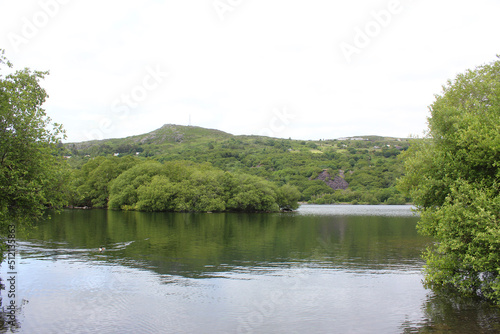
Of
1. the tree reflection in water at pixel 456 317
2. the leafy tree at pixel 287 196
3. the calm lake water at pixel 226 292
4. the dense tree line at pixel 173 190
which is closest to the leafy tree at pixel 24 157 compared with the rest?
the calm lake water at pixel 226 292

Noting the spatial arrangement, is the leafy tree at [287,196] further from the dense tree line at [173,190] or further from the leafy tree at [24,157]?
the leafy tree at [24,157]

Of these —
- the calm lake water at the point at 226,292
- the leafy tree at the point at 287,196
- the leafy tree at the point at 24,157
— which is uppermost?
the leafy tree at the point at 24,157

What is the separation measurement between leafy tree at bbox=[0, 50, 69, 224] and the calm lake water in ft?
23.3

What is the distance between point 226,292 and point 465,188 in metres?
18.7

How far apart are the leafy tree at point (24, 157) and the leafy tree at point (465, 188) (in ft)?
84.7

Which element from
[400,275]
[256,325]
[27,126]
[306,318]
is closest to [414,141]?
[400,275]

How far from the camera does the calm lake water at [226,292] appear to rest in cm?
2222

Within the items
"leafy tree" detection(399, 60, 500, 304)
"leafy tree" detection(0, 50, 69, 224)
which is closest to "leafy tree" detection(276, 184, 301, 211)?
"leafy tree" detection(399, 60, 500, 304)

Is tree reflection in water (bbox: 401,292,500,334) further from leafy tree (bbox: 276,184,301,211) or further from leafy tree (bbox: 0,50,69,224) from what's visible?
leafy tree (bbox: 276,184,301,211)

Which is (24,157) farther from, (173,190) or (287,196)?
(287,196)

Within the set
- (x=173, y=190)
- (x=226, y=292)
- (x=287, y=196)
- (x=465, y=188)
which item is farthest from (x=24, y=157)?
(x=287, y=196)

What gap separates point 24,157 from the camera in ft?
76.4

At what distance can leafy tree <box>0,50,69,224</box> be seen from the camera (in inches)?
879

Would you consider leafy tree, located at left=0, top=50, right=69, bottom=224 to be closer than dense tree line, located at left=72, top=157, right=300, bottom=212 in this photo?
Yes
